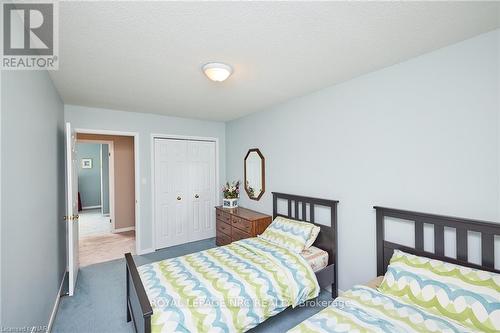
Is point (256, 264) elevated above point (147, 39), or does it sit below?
below

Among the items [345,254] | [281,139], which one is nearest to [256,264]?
[345,254]

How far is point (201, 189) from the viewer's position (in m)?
4.66

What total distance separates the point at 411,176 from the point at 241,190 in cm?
285

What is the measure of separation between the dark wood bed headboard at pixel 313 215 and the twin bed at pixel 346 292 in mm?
380

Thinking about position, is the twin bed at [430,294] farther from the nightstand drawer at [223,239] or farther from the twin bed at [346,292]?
the nightstand drawer at [223,239]

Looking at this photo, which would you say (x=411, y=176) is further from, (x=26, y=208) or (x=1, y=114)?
(x=26, y=208)

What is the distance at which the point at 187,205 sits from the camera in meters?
4.51

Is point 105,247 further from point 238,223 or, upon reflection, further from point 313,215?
point 313,215

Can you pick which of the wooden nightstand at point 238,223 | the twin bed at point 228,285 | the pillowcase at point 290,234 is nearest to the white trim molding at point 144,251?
the wooden nightstand at point 238,223

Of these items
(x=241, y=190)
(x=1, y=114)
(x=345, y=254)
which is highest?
(x=1, y=114)

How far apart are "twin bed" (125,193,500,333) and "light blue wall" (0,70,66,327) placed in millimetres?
661

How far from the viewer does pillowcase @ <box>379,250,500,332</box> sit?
4.55ft

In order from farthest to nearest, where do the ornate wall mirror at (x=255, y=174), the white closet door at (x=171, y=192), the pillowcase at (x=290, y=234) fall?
the white closet door at (x=171, y=192) < the ornate wall mirror at (x=255, y=174) < the pillowcase at (x=290, y=234)

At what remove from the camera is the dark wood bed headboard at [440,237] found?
1.61 meters
